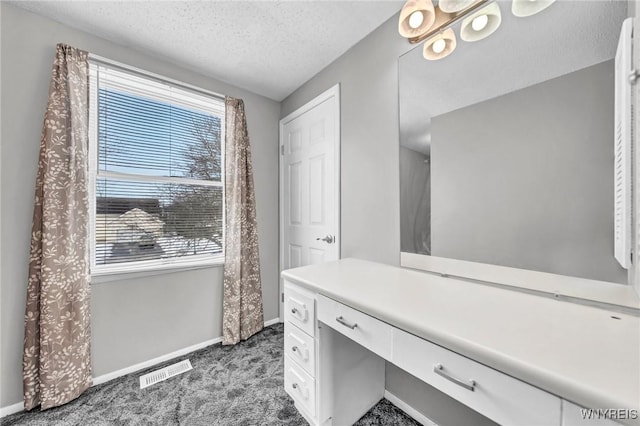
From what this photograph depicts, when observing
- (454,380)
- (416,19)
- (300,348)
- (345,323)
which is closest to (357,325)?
(345,323)

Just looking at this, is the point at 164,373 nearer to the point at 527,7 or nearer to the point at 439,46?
the point at 439,46

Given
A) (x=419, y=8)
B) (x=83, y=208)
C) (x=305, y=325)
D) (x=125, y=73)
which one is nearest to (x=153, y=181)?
(x=83, y=208)

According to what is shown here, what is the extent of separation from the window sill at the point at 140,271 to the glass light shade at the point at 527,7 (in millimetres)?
2607

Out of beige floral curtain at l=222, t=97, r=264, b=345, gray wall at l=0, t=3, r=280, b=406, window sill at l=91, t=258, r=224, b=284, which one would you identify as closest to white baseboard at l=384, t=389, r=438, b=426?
beige floral curtain at l=222, t=97, r=264, b=345

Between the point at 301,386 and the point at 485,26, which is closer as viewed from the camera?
the point at 485,26

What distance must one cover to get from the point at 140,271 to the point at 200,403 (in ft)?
3.48

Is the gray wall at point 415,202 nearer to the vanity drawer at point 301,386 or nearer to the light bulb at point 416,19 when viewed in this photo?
the light bulb at point 416,19

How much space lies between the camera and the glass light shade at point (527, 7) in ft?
3.31

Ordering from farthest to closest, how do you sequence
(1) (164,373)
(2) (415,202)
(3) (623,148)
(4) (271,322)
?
(4) (271,322) < (1) (164,373) < (2) (415,202) < (3) (623,148)

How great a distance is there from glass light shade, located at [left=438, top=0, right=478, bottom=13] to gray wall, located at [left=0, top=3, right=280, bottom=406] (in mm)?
1849

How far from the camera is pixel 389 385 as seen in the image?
62.4 inches

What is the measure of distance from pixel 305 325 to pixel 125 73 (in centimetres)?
225

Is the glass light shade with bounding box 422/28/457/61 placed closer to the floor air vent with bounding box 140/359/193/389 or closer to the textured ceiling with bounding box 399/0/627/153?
the textured ceiling with bounding box 399/0/627/153

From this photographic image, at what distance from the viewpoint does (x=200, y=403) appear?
1.57 m
